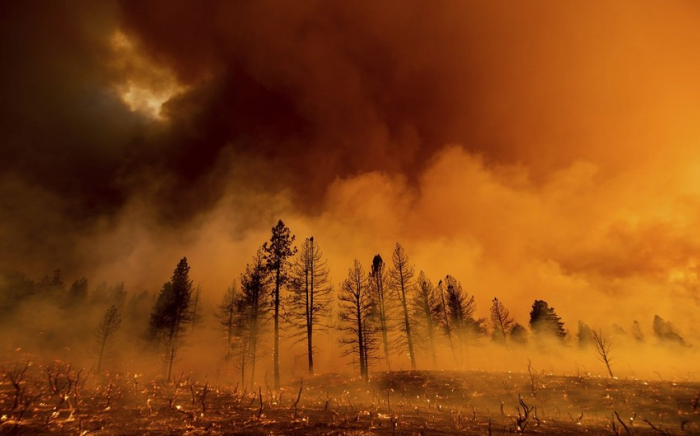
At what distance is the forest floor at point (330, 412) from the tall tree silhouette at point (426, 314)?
15.3 metres

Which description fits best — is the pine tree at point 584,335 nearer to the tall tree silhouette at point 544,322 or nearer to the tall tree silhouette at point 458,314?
the tall tree silhouette at point 544,322

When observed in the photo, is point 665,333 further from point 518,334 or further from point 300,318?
point 300,318

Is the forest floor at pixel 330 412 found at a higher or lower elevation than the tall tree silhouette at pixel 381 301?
lower

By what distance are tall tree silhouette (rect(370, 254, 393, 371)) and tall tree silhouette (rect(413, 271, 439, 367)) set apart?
4.85m

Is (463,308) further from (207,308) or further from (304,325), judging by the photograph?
(207,308)

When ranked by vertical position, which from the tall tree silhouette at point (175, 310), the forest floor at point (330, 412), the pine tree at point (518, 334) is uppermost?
the tall tree silhouette at point (175, 310)

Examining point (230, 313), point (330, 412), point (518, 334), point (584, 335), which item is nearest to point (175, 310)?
point (230, 313)

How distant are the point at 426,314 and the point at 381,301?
25.1 ft

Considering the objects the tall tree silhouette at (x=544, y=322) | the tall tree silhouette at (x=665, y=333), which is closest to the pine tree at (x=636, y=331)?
the tall tree silhouette at (x=665, y=333)

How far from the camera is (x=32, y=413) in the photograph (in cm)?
881

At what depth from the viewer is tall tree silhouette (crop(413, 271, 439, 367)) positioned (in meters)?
37.7

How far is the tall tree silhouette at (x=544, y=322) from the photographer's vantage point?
48.8 m

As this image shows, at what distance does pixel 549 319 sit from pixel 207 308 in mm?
65951

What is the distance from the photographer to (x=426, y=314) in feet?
127
